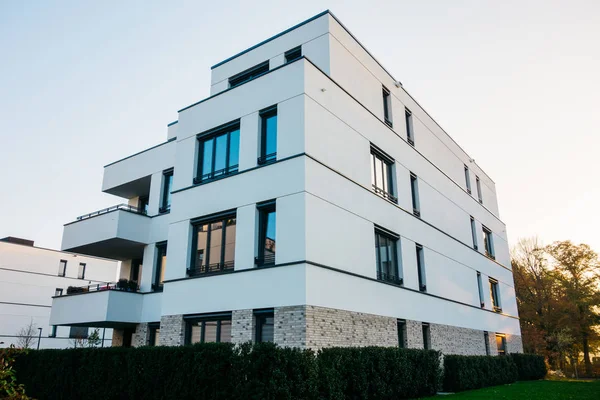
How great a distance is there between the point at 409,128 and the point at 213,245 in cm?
1156

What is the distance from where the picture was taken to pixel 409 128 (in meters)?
21.8

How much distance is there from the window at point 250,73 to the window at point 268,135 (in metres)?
4.42

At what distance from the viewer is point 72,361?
13750 millimetres

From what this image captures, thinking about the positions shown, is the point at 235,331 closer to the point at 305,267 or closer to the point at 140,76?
the point at 305,267

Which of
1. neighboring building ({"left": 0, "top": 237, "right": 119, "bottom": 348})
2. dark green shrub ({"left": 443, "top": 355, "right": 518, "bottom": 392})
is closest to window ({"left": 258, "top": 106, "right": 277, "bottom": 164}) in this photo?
dark green shrub ({"left": 443, "top": 355, "right": 518, "bottom": 392})

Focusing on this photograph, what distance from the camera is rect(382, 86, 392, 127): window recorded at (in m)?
19.8

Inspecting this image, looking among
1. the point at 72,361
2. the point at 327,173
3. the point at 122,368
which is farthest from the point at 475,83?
the point at 72,361

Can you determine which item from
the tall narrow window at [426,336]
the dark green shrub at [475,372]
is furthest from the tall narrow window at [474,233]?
the tall narrow window at [426,336]

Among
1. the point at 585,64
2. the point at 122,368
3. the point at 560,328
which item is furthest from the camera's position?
the point at 560,328

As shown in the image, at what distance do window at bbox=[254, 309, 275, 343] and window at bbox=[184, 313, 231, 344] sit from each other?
1.15 meters

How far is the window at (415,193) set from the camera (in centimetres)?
2022

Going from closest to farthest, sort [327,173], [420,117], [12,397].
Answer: [12,397] → [327,173] → [420,117]

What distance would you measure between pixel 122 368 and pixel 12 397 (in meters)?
8.12

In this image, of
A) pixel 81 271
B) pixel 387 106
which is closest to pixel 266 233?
pixel 387 106
